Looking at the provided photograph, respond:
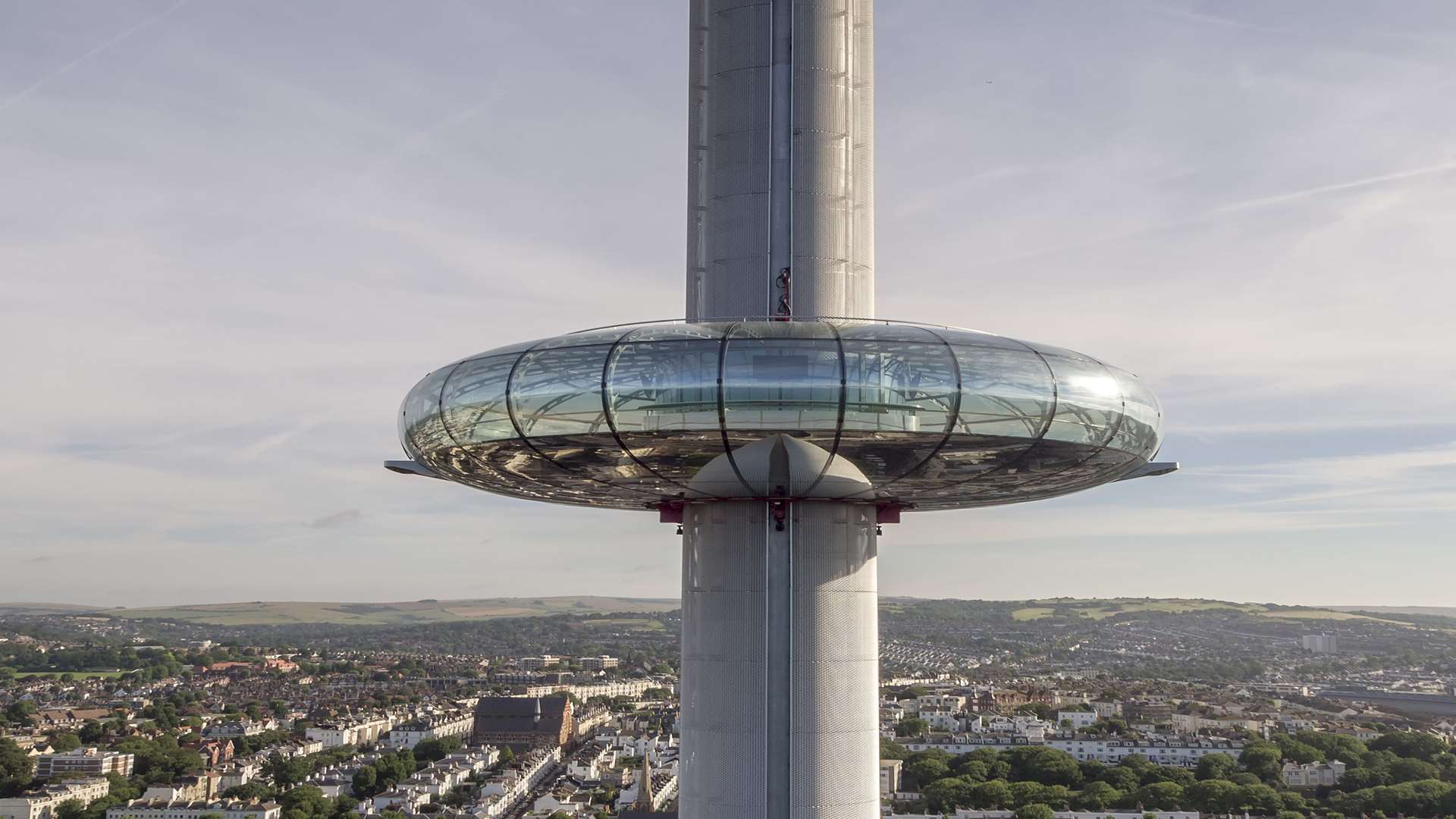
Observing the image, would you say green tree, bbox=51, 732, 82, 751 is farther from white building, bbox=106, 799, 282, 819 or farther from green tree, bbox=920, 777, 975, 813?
green tree, bbox=920, 777, 975, 813

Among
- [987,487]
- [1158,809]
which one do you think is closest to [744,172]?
[987,487]

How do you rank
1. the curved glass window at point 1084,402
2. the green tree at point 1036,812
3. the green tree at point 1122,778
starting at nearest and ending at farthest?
the curved glass window at point 1084,402 → the green tree at point 1036,812 → the green tree at point 1122,778

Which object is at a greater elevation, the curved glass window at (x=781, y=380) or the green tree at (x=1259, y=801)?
the curved glass window at (x=781, y=380)

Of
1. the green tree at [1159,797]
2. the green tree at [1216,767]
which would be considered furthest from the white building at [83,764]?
the green tree at [1216,767]

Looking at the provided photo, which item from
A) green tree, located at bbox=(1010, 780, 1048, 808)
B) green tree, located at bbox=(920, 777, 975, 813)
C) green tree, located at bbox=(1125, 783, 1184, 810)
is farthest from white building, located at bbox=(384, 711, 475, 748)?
green tree, located at bbox=(1125, 783, 1184, 810)

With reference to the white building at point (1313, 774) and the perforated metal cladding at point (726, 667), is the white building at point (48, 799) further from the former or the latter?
the perforated metal cladding at point (726, 667)

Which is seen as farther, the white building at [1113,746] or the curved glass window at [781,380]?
the white building at [1113,746]

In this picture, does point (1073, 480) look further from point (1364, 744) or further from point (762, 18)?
point (1364, 744)

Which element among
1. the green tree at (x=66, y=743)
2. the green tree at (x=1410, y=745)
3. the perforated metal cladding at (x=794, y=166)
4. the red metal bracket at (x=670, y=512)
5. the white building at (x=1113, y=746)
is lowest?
the white building at (x=1113, y=746)
